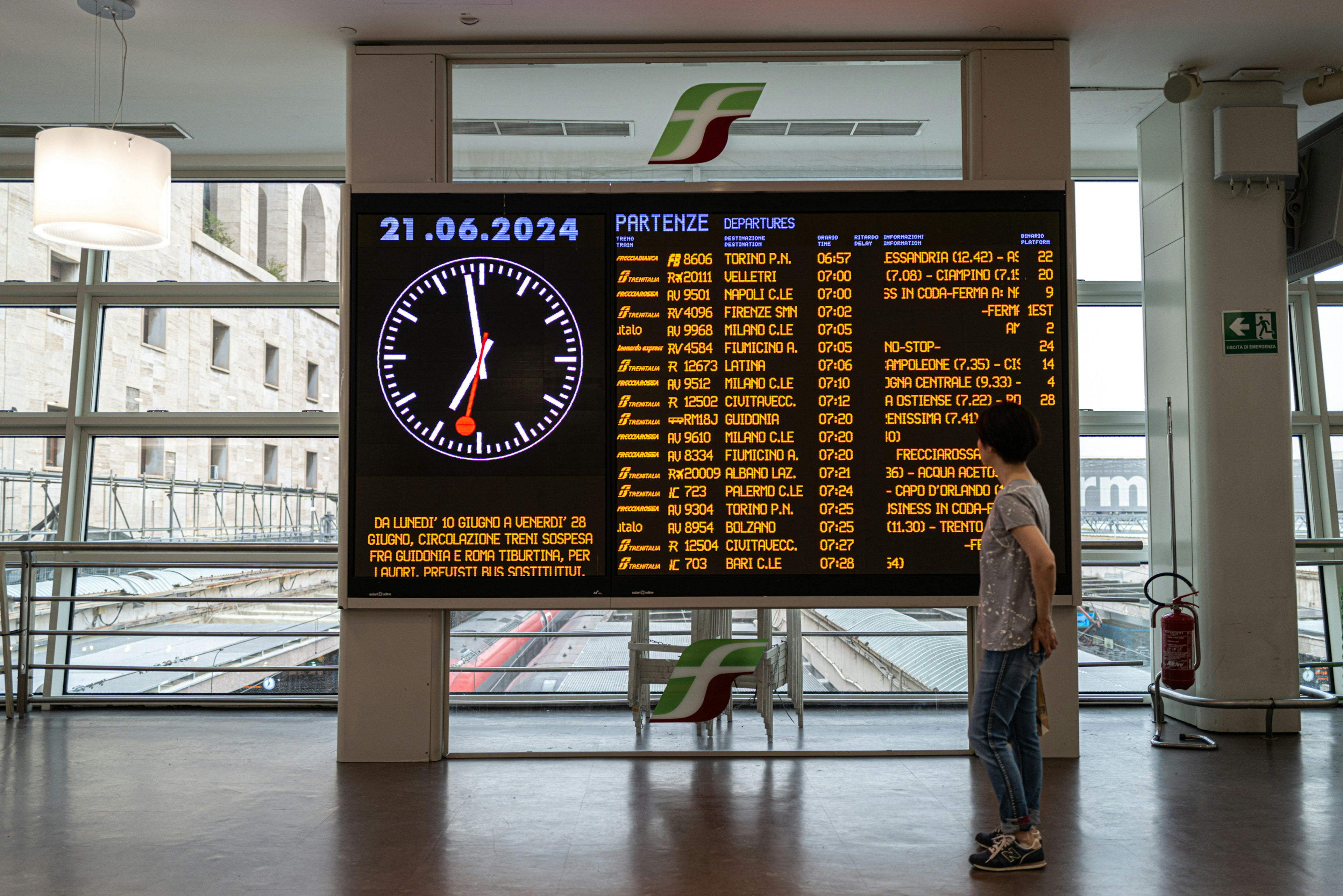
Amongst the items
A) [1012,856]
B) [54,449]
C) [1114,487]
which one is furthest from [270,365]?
[1114,487]

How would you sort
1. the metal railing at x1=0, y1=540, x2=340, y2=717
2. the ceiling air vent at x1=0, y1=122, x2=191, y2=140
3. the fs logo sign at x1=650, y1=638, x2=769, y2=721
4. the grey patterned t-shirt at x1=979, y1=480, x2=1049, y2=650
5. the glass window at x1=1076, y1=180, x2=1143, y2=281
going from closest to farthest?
the grey patterned t-shirt at x1=979, y1=480, x2=1049, y2=650, the fs logo sign at x1=650, y1=638, x2=769, y2=721, the metal railing at x1=0, y1=540, x2=340, y2=717, the ceiling air vent at x1=0, y1=122, x2=191, y2=140, the glass window at x1=1076, y1=180, x2=1143, y2=281

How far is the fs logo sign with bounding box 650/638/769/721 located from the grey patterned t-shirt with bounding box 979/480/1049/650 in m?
1.64

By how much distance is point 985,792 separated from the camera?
3676 millimetres

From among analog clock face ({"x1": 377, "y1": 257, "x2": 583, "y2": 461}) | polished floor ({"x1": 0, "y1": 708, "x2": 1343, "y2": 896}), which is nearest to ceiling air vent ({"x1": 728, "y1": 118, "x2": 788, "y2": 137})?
analog clock face ({"x1": 377, "y1": 257, "x2": 583, "y2": 461})

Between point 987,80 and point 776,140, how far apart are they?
1.10 metres

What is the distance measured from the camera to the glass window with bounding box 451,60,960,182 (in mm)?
4332

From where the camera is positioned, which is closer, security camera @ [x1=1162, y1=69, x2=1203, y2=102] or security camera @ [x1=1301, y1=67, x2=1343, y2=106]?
security camera @ [x1=1162, y1=69, x2=1203, y2=102]

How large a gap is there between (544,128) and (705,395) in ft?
6.11

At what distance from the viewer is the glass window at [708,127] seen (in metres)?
4.33

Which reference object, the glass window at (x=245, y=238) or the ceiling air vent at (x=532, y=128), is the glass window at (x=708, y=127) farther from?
the glass window at (x=245, y=238)

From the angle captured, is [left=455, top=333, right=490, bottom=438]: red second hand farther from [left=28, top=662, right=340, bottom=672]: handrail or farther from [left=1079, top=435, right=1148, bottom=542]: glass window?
[left=1079, top=435, right=1148, bottom=542]: glass window

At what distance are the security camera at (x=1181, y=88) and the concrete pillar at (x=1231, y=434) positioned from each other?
1.13ft

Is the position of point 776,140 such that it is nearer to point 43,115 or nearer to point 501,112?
point 501,112

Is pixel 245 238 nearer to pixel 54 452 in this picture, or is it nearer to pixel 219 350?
pixel 219 350
